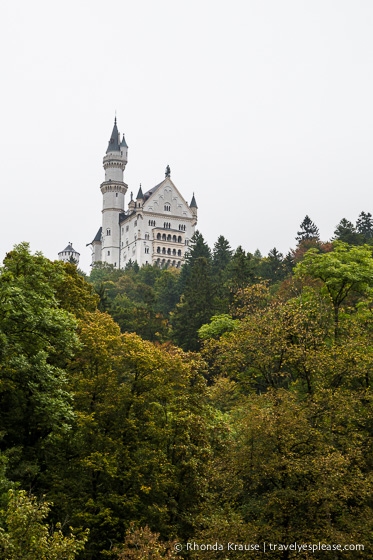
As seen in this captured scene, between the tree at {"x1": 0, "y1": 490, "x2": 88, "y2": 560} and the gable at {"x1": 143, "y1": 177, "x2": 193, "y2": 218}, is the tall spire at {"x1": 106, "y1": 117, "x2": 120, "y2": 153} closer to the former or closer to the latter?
the gable at {"x1": 143, "y1": 177, "x2": 193, "y2": 218}

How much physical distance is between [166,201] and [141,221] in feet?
24.0

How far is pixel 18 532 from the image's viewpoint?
13578mm

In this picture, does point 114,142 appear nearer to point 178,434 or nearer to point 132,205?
point 132,205

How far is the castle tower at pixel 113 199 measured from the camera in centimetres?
13650

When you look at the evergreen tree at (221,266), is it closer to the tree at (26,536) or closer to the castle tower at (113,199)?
the tree at (26,536)

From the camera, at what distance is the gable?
131000 mm

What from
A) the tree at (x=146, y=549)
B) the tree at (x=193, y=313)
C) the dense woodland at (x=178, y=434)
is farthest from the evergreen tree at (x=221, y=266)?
the tree at (x=146, y=549)

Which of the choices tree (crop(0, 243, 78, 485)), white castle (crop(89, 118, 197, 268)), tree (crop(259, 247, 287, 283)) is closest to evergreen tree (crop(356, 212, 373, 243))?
tree (crop(259, 247, 287, 283))

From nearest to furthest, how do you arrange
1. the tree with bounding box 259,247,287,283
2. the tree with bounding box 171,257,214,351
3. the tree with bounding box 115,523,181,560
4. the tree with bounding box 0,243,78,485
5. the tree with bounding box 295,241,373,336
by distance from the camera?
1. the tree with bounding box 115,523,181,560
2. the tree with bounding box 0,243,78,485
3. the tree with bounding box 295,241,373,336
4. the tree with bounding box 171,257,214,351
5. the tree with bounding box 259,247,287,283

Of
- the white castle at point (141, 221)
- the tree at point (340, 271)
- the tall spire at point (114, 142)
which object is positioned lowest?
the tree at point (340, 271)

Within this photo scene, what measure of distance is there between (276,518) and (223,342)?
784cm

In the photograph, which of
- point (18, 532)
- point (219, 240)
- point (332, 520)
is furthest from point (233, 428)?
point (219, 240)

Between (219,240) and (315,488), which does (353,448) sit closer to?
(315,488)

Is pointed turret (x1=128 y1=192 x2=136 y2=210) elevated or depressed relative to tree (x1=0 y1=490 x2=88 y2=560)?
elevated
